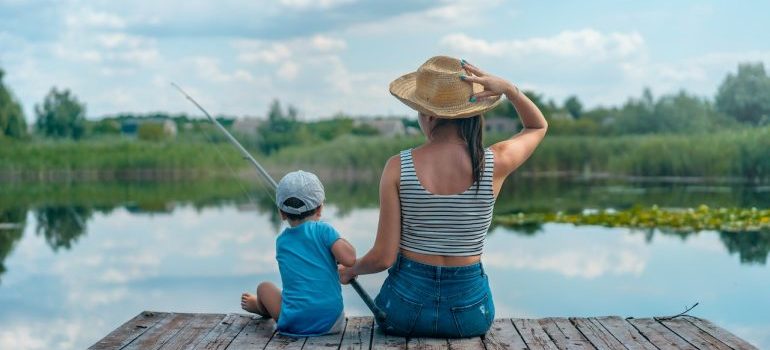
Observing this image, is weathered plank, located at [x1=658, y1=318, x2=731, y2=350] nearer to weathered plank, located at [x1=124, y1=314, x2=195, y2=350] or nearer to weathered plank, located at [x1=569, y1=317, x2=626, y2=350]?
weathered plank, located at [x1=569, y1=317, x2=626, y2=350]

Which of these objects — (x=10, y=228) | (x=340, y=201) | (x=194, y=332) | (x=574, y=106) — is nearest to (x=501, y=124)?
(x=574, y=106)

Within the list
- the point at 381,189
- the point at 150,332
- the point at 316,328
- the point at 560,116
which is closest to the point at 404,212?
the point at 381,189

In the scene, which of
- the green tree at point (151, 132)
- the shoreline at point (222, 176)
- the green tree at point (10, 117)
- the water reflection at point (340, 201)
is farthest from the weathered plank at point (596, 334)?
the green tree at point (151, 132)

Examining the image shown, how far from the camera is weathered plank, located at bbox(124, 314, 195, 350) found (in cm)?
295

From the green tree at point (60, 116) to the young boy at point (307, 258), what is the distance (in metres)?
27.6

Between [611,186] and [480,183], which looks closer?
[480,183]

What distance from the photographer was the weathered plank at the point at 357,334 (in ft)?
9.41

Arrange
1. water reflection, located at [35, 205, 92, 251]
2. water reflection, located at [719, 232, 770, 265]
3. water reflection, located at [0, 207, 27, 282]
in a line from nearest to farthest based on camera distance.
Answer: water reflection, located at [719, 232, 770, 265] → water reflection, located at [0, 207, 27, 282] → water reflection, located at [35, 205, 92, 251]

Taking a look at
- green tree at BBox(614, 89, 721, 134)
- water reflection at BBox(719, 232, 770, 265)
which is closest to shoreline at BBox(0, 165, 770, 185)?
green tree at BBox(614, 89, 721, 134)

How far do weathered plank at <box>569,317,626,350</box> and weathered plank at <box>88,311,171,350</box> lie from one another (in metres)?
1.43

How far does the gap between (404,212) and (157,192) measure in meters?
15.1

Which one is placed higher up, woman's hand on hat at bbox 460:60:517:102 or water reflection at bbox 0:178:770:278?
woman's hand on hat at bbox 460:60:517:102

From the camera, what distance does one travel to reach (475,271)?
2863mm

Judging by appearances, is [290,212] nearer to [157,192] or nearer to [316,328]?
[316,328]
